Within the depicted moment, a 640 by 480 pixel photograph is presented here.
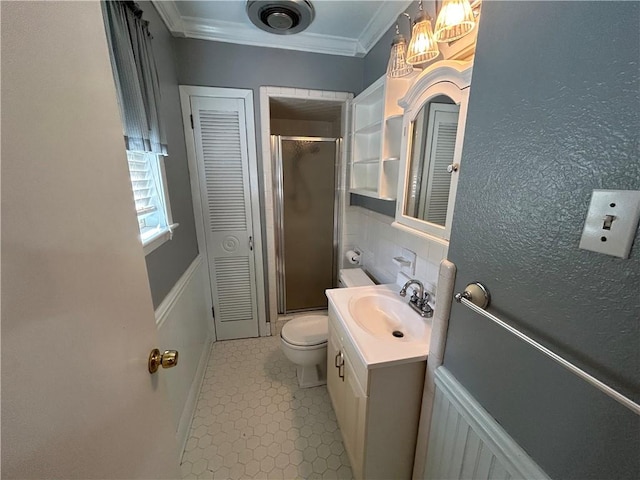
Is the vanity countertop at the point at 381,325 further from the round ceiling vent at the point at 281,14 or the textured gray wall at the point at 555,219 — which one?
the round ceiling vent at the point at 281,14

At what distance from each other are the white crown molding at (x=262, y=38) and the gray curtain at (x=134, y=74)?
2.26 feet

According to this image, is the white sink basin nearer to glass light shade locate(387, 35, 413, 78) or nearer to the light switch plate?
the light switch plate

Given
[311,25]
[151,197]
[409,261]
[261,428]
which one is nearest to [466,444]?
[409,261]

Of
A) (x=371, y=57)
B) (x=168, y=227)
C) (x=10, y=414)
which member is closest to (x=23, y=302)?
(x=10, y=414)

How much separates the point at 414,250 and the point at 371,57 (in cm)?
150

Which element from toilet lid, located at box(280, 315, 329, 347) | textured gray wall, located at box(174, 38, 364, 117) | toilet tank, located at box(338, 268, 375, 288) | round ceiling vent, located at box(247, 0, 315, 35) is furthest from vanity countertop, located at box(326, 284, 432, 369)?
round ceiling vent, located at box(247, 0, 315, 35)

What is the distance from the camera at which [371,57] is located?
1.92m

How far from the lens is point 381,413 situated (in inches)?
41.6

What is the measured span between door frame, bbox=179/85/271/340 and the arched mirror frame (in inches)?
47.9

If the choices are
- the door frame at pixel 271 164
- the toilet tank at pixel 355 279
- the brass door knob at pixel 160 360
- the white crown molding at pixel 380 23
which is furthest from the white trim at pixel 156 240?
the white crown molding at pixel 380 23

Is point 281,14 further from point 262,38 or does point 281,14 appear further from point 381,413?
point 381,413

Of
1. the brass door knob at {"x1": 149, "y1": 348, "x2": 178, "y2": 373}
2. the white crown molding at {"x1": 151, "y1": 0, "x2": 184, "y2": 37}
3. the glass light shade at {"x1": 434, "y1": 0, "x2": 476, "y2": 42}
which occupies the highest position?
the white crown molding at {"x1": 151, "y1": 0, "x2": 184, "y2": 37}

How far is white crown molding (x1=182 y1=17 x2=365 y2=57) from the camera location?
67.9 inches

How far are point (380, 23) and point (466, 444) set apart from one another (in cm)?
221
